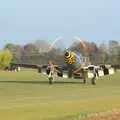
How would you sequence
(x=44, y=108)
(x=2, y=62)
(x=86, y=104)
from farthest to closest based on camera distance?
(x=2, y=62) → (x=86, y=104) → (x=44, y=108)

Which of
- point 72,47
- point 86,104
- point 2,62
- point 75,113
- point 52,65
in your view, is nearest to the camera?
point 75,113

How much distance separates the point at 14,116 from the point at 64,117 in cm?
178

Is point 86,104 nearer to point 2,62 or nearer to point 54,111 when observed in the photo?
point 54,111

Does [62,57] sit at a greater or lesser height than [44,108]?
greater

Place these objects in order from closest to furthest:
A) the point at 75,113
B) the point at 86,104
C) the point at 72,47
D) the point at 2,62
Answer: the point at 75,113
the point at 86,104
the point at 72,47
the point at 2,62

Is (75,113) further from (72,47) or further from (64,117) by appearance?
(72,47)

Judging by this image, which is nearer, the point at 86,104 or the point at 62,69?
the point at 86,104

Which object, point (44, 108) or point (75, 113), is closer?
point (75, 113)

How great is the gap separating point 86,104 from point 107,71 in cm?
3492

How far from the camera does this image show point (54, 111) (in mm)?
21953

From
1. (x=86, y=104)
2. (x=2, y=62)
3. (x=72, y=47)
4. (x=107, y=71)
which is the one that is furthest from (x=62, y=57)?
(x=2, y=62)

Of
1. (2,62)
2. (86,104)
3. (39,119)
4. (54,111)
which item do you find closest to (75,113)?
(54,111)

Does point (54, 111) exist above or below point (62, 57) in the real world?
below

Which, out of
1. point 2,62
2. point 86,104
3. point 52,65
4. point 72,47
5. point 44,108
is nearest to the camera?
point 44,108
